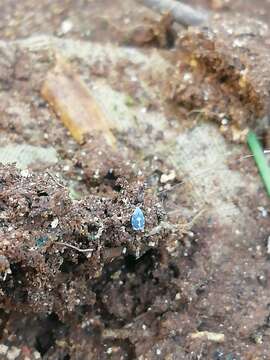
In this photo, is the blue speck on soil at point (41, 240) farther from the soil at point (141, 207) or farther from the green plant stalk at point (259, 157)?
the green plant stalk at point (259, 157)

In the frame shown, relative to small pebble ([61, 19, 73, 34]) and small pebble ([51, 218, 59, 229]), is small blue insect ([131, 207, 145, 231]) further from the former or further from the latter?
small pebble ([61, 19, 73, 34])

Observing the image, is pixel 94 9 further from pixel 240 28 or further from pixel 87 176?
pixel 87 176

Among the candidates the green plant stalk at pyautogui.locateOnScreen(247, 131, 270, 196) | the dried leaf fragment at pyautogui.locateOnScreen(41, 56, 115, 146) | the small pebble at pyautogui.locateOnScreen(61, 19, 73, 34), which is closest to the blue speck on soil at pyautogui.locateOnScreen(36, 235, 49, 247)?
the dried leaf fragment at pyautogui.locateOnScreen(41, 56, 115, 146)

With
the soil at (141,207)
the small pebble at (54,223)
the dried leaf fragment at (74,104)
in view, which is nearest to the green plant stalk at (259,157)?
the soil at (141,207)

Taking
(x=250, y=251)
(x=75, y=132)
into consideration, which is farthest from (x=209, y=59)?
(x=250, y=251)

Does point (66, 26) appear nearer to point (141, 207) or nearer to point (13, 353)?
point (141, 207)

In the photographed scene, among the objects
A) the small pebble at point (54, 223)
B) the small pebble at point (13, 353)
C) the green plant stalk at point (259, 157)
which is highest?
the small pebble at point (54, 223)
